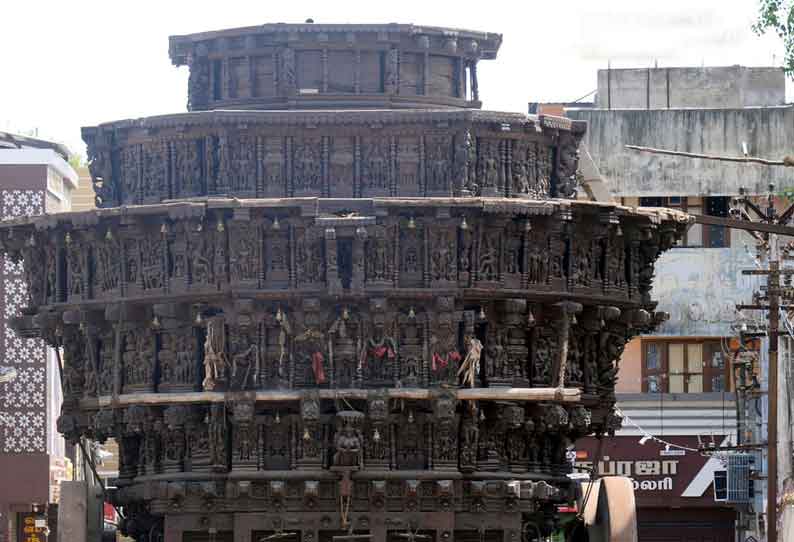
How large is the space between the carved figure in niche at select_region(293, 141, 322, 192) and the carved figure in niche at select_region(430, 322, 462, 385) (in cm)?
281

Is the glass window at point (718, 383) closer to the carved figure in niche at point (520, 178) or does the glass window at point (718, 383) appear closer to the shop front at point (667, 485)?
the shop front at point (667, 485)

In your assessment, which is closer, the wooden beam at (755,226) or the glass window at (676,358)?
the wooden beam at (755,226)

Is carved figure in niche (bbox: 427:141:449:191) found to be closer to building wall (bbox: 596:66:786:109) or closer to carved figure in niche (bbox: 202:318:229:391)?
carved figure in niche (bbox: 202:318:229:391)

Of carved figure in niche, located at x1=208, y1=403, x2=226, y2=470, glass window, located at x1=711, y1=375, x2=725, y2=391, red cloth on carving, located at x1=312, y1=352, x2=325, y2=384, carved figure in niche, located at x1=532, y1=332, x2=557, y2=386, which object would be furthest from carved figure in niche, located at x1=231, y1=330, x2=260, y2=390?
glass window, located at x1=711, y1=375, x2=725, y2=391

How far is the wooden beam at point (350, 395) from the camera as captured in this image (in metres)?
33.5

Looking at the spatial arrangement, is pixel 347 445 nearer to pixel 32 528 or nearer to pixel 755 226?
→ pixel 755 226

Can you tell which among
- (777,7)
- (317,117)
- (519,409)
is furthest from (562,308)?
(777,7)

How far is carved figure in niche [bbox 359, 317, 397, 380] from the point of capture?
111 ft

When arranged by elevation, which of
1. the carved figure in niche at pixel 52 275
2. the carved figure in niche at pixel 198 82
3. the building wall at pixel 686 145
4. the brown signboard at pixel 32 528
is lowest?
the brown signboard at pixel 32 528

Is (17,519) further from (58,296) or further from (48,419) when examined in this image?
(58,296)

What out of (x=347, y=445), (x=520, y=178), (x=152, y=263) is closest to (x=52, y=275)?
(x=152, y=263)

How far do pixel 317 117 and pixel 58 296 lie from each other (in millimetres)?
5023

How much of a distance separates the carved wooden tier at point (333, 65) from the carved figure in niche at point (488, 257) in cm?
282

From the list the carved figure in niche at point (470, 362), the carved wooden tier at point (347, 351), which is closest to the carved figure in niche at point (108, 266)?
the carved wooden tier at point (347, 351)
